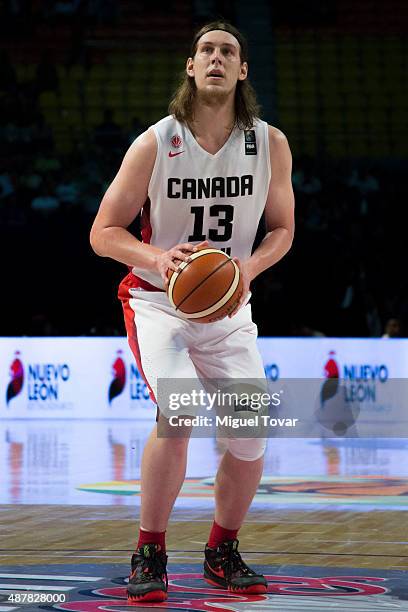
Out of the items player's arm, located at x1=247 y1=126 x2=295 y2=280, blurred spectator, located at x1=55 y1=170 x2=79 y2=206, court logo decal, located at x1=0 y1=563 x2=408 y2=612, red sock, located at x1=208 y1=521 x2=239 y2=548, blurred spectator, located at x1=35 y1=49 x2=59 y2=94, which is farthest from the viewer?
blurred spectator, located at x1=35 y1=49 x2=59 y2=94

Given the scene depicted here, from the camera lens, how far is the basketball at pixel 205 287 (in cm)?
442

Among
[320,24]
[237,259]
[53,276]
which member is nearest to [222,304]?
[237,259]

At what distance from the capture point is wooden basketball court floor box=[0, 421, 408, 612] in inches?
181

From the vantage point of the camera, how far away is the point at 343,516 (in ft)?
23.1

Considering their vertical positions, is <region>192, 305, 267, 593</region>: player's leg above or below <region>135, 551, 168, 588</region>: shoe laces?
above

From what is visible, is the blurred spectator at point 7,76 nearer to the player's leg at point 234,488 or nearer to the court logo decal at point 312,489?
the court logo decal at point 312,489

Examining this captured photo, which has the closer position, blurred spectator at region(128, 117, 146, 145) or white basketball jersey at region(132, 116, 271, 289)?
white basketball jersey at region(132, 116, 271, 289)

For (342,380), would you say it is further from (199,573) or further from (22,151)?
(199,573)

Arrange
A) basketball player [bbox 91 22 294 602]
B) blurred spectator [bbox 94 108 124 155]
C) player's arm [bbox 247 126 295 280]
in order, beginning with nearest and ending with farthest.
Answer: basketball player [bbox 91 22 294 602] < player's arm [bbox 247 126 295 280] < blurred spectator [bbox 94 108 124 155]

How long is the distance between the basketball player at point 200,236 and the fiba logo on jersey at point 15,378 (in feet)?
33.1

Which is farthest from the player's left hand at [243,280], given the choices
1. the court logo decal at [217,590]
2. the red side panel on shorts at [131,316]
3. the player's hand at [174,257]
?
the court logo decal at [217,590]

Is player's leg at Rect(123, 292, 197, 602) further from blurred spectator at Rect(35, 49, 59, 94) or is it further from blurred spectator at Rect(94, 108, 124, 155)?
blurred spectator at Rect(35, 49, 59, 94)

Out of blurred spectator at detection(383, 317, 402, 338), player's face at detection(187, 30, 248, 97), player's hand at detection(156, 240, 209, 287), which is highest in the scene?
player's face at detection(187, 30, 248, 97)

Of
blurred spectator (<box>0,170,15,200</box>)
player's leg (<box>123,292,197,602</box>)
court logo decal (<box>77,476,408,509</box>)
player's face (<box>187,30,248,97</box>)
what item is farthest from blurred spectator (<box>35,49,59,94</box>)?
player's leg (<box>123,292,197,602</box>)
